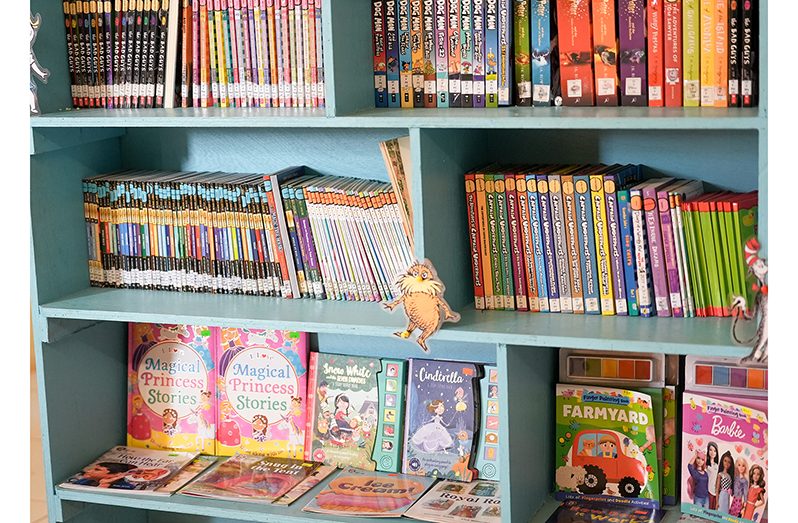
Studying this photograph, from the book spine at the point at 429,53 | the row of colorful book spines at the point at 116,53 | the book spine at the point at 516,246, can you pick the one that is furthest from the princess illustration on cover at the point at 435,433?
the row of colorful book spines at the point at 116,53

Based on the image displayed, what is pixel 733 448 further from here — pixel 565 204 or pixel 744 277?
pixel 565 204

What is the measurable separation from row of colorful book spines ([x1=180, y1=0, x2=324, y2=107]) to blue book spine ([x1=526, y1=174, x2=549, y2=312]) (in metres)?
0.45

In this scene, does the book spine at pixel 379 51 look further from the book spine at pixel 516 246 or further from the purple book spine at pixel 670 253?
the purple book spine at pixel 670 253

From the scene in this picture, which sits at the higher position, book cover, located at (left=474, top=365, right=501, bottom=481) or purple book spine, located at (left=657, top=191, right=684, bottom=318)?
purple book spine, located at (left=657, top=191, right=684, bottom=318)

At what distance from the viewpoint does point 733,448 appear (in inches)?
78.5

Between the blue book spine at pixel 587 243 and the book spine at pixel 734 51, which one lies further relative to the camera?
the blue book spine at pixel 587 243

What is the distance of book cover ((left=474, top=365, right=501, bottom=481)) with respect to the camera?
86.6 inches

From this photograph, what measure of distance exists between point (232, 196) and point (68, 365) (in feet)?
1.76

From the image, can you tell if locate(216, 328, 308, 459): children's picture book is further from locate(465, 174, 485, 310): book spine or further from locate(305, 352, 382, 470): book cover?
locate(465, 174, 485, 310): book spine

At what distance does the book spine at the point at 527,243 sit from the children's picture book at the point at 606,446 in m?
0.23

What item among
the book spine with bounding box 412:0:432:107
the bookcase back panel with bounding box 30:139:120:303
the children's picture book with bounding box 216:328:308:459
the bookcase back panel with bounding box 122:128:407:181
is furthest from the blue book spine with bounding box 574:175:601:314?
the bookcase back panel with bounding box 30:139:120:303

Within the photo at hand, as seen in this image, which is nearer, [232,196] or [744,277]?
[744,277]

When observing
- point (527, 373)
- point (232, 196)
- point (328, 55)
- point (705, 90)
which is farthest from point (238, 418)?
point (705, 90)

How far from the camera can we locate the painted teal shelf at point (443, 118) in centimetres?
171
